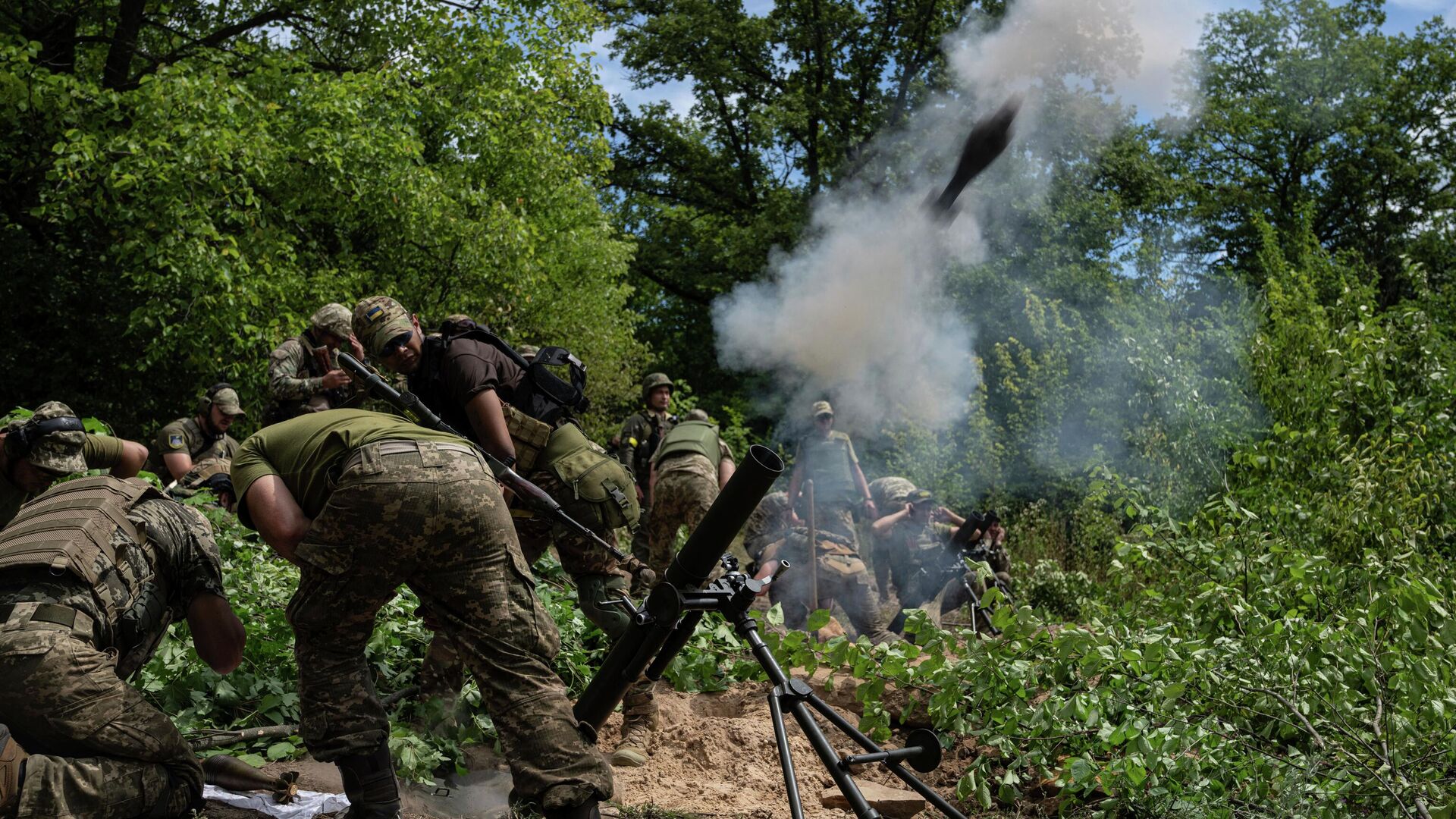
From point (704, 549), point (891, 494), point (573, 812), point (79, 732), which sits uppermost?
point (891, 494)

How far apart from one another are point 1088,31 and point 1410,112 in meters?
14.9

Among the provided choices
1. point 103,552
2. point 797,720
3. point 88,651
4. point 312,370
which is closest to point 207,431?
point 312,370

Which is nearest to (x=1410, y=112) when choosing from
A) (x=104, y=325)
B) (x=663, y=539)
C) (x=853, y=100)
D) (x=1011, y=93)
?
(x=853, y=100)

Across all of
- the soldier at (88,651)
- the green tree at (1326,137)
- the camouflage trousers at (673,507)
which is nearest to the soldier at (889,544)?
the camouflage trousers at (673,507)

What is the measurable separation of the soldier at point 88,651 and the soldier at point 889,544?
679 cm

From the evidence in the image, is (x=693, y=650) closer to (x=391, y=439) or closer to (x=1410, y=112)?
(x=391, y=439)

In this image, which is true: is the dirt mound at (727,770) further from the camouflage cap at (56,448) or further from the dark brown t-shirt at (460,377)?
the camouflage cap at (56,448)

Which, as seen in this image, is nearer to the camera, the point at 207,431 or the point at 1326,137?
the point at 207,431

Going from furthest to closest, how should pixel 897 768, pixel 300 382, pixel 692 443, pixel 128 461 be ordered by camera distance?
pixel 692 443
pixel 300 382
pixel 128 461
pixel 897 768

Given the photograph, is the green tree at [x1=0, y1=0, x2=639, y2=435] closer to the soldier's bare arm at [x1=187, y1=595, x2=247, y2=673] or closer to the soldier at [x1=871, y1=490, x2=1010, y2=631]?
the soldier at [x1=871, y1=490, x2=1010, y2=631]

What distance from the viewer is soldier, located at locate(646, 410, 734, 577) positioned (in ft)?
22.8

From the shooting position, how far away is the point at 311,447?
3.53m

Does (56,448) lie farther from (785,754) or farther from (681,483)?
(681,483)

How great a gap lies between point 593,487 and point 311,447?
5.14 ft
